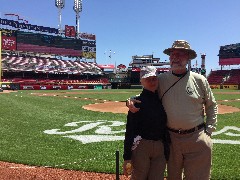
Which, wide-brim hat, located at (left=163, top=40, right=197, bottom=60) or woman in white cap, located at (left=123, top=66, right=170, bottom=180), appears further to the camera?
wide-brim hat, located at (left=163, top=40, right=197, bottom=60)

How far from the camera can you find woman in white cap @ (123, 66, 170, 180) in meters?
3.68

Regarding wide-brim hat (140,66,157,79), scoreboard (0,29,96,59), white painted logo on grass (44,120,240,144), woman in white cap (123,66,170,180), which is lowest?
white painted logo on grass (44,120,240,144)

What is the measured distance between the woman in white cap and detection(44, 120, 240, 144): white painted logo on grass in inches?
199

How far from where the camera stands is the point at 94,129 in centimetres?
1076

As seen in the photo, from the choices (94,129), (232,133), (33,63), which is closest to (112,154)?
(94,129)

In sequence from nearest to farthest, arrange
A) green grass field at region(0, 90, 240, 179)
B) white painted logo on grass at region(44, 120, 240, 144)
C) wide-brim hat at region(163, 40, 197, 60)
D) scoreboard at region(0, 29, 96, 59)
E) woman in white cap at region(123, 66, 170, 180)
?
woman in white cap at region(123, 66, 170, 180), wide-brim hat at region(163, 40, 197, 60), green grass field at region(0, 90, 240, 179), white painted logo on grass at region(44, 120, 240, 144), scoreboard at region(0, 29, 96, 59)

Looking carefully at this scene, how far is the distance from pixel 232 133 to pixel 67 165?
19.3 ft

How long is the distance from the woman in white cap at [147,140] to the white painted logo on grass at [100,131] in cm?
506

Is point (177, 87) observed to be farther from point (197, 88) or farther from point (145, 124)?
point (145, 124)

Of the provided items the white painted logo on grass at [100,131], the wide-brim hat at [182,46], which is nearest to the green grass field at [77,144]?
the white painted logo on grass at [100,131]

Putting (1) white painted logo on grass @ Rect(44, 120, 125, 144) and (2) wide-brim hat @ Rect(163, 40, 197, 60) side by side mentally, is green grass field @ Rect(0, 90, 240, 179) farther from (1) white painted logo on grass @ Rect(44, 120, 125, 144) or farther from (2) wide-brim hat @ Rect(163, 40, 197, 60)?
(2) wide-brim hat @ Rect(163, 40, 197, 60)

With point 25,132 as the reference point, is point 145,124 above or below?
above

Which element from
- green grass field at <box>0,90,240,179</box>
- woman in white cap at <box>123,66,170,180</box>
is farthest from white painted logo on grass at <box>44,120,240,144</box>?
woman in white cap at <box>123,66,170,180</box>

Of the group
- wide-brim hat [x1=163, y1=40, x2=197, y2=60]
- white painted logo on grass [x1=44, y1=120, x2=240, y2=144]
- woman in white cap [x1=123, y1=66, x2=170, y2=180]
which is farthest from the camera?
white painted logo on grass [x1=44, y1=120, x2=240, y2=144]
